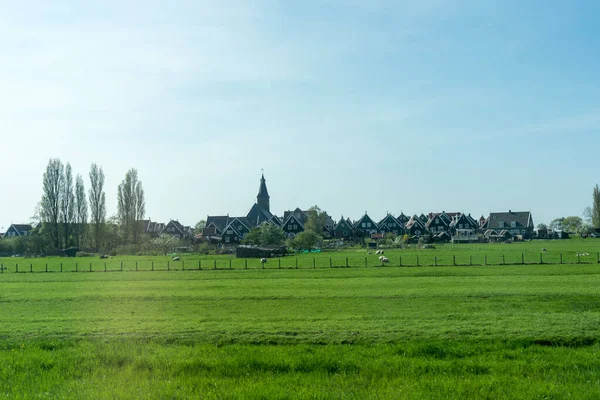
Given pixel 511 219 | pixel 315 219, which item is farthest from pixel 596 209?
pixel 315 219

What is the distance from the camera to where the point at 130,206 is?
332 ft

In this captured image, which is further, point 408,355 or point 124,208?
point 124,208

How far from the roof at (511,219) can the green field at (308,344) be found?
428 feet

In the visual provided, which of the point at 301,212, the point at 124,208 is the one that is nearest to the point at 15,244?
the point at 124,208

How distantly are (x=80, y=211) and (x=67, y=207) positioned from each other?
2.32m

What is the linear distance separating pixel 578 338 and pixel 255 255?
55.7m

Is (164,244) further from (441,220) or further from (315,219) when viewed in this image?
(441,220)

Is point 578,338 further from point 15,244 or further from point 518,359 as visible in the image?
point 15,244

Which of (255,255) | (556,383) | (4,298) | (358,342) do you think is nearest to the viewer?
(556,383)

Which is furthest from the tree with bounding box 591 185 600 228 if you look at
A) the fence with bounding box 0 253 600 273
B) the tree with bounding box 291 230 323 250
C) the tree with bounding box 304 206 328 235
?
the fence with bounding box 0 253 600 273

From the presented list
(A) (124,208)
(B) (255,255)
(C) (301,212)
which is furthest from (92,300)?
(C) (301,212)

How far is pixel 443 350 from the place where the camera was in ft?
47.6

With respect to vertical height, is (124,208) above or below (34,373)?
above

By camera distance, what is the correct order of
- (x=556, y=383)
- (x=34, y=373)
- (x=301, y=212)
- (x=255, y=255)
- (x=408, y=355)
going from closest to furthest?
1. (x=556, y=383)
2. (x=34, y=373)
3. (x=408, y=355)
4. (x=255, y=255)
5. (x=301, y=212)
